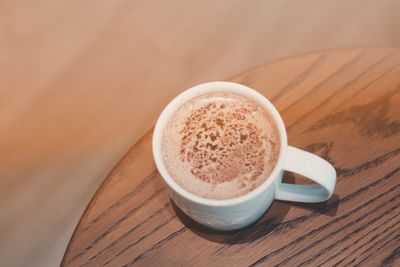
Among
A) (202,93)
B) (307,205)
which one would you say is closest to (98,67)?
(202,93)

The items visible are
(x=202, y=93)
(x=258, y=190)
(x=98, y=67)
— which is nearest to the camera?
(x=258, y=190)

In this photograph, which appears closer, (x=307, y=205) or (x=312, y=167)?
(x=312, y=167)

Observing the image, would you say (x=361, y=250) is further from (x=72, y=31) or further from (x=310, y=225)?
(x=72, y=31)

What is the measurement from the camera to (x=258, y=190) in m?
0.62

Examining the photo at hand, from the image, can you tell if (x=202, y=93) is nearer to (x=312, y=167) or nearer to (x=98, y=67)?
(x=312, y=167)

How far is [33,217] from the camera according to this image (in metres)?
1.28

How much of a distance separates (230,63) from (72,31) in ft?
1.68

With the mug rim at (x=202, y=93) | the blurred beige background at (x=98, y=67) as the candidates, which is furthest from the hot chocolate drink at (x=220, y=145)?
the blurred beige background at (x=98, y=67)

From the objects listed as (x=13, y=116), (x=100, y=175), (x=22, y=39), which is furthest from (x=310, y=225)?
(x=22, y=39)

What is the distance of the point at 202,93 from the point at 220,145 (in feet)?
0.30

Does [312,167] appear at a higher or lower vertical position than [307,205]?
higher

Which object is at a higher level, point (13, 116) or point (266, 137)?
point (266, 137)

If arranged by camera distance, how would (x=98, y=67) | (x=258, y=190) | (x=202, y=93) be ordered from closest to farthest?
1. (x=258, y=190)
2. (x=202, y=93)
3. (x=98, y=67)

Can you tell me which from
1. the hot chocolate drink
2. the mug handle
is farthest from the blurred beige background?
the mug handle
